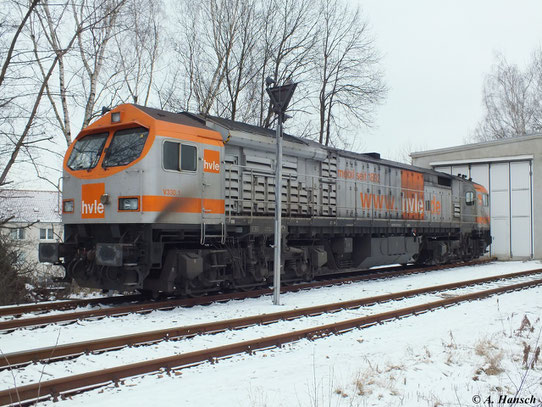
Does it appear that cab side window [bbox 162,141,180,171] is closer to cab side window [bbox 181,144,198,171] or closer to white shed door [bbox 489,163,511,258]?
cab side window [bbox 181,144,198,171]

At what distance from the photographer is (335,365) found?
5.54 metres

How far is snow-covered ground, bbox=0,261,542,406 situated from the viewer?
4512 mm

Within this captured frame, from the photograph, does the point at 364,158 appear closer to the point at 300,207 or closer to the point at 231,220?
the point at 300,207

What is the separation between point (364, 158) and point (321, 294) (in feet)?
17.9

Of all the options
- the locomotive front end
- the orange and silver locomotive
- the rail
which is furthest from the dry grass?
the locomotive front end

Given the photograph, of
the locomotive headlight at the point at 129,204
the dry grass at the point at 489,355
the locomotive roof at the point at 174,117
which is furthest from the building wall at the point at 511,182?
the locomotive headlight at the point at 129,204

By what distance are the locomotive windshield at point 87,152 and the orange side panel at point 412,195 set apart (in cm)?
1039

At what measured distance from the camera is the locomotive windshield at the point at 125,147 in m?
8.88

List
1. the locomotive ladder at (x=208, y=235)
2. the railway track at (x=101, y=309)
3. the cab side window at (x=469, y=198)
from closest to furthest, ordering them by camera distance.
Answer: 1. the railway track at (x=101, y=309)
2. the locomotive ladder at (x=208, y=235)
3. the cab side window at (x=469, y=198)

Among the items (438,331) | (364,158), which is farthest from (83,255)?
(364,158)

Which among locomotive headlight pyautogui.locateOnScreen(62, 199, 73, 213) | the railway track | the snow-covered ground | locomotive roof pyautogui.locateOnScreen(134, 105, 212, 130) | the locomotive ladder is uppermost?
locomotive roof pyautogui.locateOnScreen(134, 105, 212, 130)

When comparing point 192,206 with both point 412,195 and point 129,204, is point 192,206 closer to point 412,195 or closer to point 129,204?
point 129,204

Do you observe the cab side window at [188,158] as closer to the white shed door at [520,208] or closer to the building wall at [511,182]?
the building wall at [511,182]

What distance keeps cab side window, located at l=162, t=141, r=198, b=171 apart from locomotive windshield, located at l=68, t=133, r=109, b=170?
1.44 m
